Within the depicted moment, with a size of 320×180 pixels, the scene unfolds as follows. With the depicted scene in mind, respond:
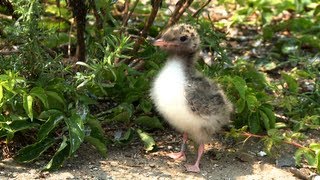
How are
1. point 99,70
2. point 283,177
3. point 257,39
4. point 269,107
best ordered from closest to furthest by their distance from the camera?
1. point 99,70
2. point 283,177
3. point 269,107
4. point 257,39

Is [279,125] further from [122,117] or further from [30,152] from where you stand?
[30,152]

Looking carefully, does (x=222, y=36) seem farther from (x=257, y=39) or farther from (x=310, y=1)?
(x=310, y=1)

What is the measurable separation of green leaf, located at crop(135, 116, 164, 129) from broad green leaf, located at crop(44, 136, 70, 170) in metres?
0.80

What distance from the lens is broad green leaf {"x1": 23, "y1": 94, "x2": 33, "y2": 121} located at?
4348mm

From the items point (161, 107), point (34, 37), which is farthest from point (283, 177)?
point (34, 37)

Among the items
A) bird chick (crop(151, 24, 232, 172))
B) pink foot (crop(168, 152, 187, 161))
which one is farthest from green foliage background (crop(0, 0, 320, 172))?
bird chick (crop(151, 24, 232, 172))

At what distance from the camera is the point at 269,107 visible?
527 cm

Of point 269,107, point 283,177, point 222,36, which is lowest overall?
point 283,177

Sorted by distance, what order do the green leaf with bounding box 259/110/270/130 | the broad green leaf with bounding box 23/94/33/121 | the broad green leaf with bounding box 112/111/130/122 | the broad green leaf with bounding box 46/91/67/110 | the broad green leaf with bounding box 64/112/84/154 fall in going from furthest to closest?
the green leaf with bounding box 259/110/270/130 → the broad green leaf with bounding box 112/111/130/122 → the broad green leaf with bounding box 46/91/67/110 → the broad green leaf with bounding box 64/112/84/154 → the broad green leaf with bounding box 23/94/33/121

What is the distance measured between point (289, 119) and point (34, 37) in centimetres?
224

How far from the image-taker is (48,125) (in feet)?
15.0

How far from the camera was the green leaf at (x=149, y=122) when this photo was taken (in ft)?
17.0

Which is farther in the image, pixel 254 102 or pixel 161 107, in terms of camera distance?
A: pixel 254 102

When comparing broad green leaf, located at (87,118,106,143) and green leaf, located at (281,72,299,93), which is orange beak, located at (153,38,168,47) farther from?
green leaf, located at (281,72,299,93)
